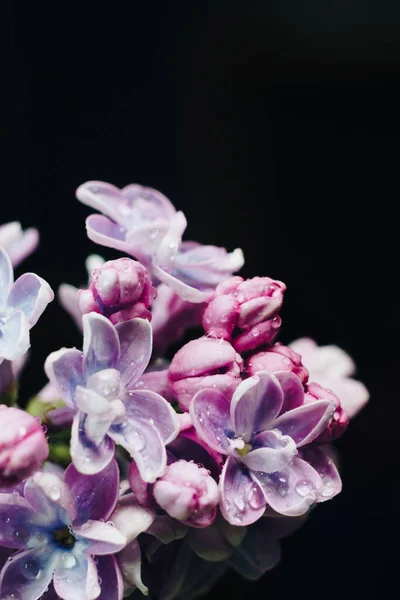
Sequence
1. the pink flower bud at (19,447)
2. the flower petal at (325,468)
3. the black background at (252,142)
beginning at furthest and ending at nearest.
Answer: the black background at (252,142)
the flower petal at (325,468)
the pink flower bud at (19,447)

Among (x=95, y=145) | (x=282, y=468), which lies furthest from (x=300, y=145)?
(x=282, y=468)

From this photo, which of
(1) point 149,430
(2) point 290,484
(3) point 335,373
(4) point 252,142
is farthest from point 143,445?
(4) point 252,142

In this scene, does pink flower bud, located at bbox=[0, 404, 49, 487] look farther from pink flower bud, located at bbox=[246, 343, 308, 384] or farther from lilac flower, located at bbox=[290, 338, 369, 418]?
lilac flower, located at bbox=[290, 338, 369, 418]

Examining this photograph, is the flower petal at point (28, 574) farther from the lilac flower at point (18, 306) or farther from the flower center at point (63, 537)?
the lilac flower at point (18, 306)

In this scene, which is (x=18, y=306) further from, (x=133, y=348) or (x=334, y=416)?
(x=334, y=416)

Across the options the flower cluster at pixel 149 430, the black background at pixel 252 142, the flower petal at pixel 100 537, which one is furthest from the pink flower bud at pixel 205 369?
the black background at pixel 252 142

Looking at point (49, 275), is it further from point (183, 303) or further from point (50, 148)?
point (183, 303)
